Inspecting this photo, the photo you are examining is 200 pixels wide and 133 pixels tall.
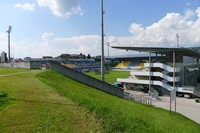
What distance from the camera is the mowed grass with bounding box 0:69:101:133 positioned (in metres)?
8.37

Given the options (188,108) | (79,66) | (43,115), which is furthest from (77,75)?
(79,66)

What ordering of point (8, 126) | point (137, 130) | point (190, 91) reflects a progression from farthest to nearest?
point (190, 91), point (137, 130), point (8, 126)

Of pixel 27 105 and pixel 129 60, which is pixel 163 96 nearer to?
pixel 27 105

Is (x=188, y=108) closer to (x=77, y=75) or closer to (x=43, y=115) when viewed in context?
(x=77, y=75)

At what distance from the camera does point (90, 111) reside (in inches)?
404

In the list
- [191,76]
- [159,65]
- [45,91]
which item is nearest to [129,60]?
[191,76]

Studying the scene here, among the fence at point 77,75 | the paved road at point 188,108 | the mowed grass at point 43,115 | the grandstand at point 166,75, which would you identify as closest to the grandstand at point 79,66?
the grandstand at point 166,75

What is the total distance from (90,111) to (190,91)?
1599 inches

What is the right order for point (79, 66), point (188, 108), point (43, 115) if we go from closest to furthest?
point (43, 115) → point (188, 108) → point (79, 66)

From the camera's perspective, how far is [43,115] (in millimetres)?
9406

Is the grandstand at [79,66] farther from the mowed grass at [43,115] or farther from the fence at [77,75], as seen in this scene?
the mowed grass at [43,115]

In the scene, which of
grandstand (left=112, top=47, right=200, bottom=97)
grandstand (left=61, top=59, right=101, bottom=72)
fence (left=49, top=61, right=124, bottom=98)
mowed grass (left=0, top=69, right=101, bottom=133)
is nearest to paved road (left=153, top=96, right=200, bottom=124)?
grandstand (left=112, top=47, right=200, bottom=97)

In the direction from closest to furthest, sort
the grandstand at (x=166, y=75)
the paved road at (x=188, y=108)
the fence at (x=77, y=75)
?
the fence at (x=77, y=75), the paved road at (x=188, y=108), the grandstand at (x=166, y=75)

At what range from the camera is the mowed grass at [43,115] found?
837 centimetres
